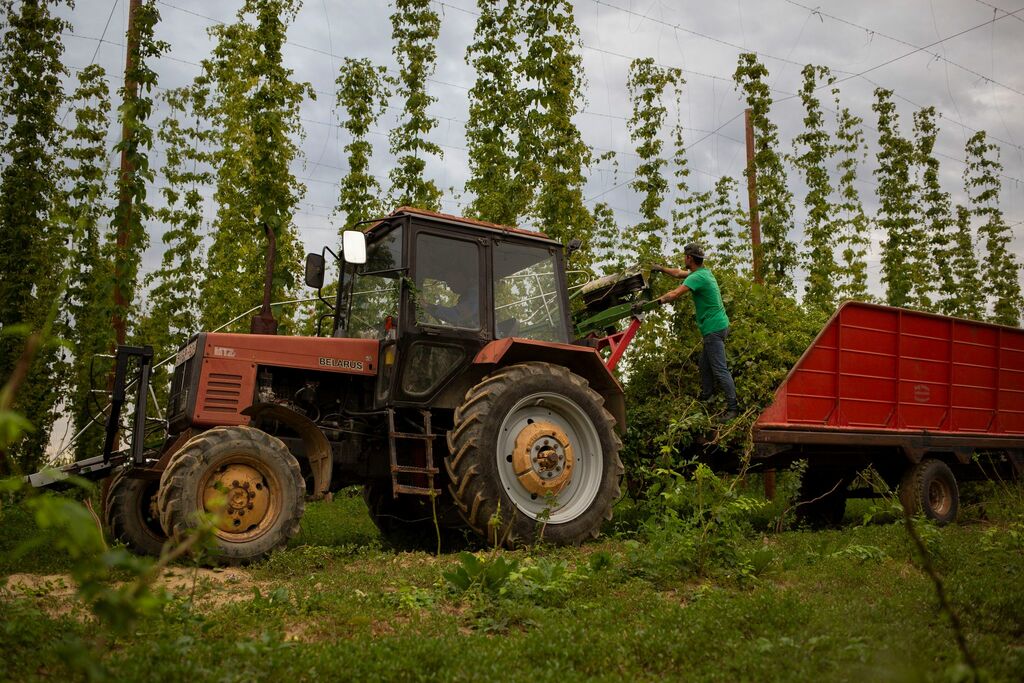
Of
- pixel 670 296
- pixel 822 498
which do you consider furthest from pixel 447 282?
pixel 822 498

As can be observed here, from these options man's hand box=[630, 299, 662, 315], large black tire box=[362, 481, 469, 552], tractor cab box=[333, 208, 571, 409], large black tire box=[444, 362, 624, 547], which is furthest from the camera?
man's hand box=[630, 299, 662, 315]

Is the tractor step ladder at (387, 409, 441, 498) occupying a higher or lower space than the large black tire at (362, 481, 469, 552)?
higher

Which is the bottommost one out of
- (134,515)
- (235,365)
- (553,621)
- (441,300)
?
(553,621)

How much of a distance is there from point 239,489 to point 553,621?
278cm

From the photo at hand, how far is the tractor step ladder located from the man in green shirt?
2.73 metres

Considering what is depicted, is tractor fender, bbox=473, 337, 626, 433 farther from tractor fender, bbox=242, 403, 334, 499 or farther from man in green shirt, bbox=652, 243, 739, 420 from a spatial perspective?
tractor fender, bbox=242, 403, 334, 499

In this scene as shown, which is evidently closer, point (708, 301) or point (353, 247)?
point (353, 247)

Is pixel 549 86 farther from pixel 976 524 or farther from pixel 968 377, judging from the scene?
pixel 976 524

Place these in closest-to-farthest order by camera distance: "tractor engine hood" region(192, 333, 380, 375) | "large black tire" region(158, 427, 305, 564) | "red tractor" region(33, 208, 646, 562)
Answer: "large black tire" region(158, 427, 305, 564), "red tractor" region(33, 208, 646, 562), "tractor engine hood" region(192, 333, 380, 375)

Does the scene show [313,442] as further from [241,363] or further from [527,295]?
[527,295]

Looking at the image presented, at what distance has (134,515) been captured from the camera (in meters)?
6.96

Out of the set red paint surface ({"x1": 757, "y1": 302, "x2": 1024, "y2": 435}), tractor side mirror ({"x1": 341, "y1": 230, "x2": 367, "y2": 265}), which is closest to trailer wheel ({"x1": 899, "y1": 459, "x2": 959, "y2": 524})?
red paint surface ({"x1": 757, "y1": 302, "x2": 1024, "y2": 435})

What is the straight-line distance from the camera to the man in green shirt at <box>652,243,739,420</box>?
837 cm

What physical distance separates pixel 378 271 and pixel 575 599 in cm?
358
